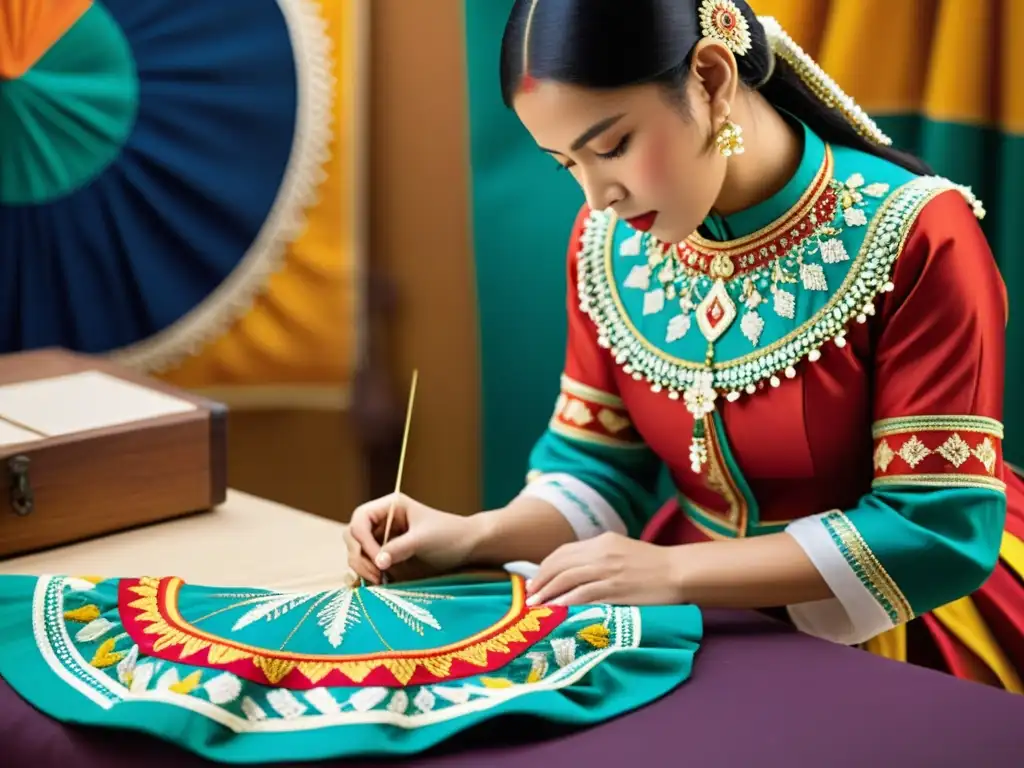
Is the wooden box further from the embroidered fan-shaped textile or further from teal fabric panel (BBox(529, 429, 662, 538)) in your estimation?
teal fabric panel (BBox(529, 429, 662, 538))

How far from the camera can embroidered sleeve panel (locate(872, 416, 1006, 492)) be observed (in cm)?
119

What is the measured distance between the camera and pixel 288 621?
110cm

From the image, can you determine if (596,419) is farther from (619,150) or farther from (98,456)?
(98,456)

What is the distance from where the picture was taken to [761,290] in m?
1.31

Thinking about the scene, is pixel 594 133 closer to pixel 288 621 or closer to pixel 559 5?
pixel 559 5

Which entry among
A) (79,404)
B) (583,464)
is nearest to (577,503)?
(583,464)

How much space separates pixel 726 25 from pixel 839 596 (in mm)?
536

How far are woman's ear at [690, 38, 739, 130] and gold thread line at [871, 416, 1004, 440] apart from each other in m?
0.32

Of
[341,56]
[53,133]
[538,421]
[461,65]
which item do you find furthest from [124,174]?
[538,421]

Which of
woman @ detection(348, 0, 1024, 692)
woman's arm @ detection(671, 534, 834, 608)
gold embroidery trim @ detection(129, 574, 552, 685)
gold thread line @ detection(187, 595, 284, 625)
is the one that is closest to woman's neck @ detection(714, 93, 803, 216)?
woman @ detection(348, 0, 1024, 692)

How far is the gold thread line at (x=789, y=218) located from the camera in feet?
4.22

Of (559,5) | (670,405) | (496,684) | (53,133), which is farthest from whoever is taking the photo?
(53,133)

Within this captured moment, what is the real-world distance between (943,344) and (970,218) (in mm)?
137

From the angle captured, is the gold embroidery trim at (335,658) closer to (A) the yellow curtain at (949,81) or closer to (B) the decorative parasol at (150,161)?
(A) the yellow curtain at (949,81)
